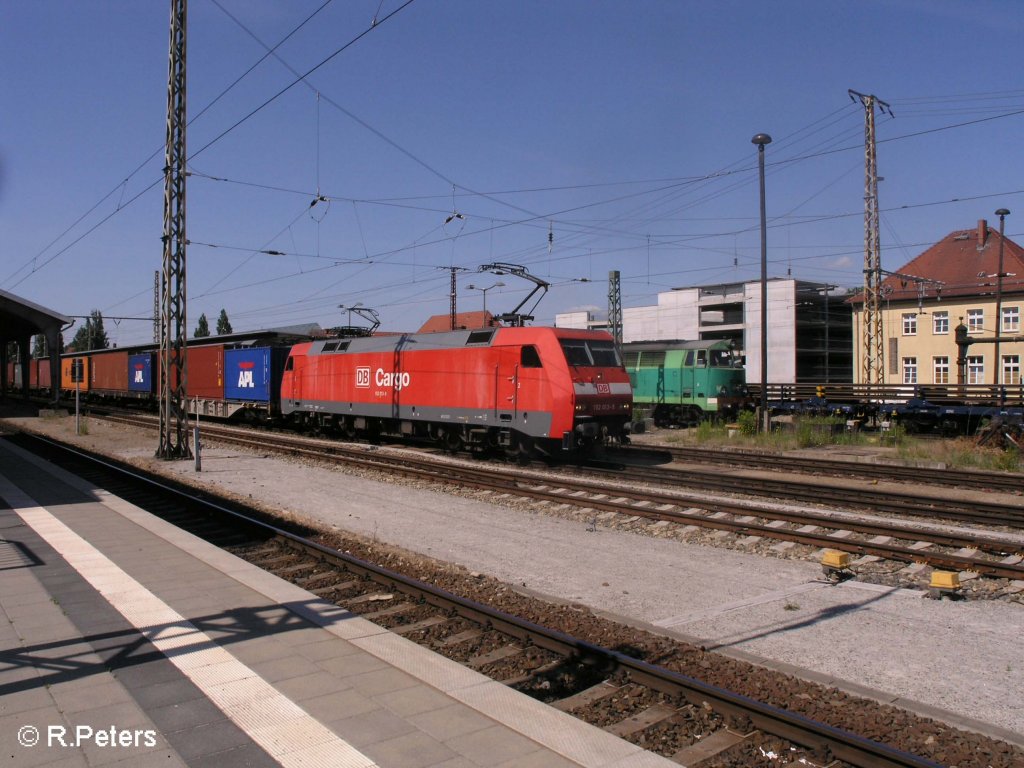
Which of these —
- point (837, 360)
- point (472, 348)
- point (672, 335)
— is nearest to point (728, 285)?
point (672, 335)

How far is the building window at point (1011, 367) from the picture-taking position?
42.0 meters

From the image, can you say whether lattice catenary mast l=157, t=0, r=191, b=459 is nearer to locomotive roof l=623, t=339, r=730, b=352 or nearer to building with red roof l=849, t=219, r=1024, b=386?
locomotive roof l=623, t=339, r=730, b=352

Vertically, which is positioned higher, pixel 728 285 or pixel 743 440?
pixel 728 285

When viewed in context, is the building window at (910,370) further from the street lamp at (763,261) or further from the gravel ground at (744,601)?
the gravel ground at (744,601)

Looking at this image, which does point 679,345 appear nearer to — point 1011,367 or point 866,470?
point 866,470

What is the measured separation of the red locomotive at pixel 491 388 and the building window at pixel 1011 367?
33190mm

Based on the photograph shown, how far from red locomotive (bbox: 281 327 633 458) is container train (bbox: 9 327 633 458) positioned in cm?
3

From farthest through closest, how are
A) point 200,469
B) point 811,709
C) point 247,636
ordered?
1. point 200,469
2. point 247,636
3. point 811,709

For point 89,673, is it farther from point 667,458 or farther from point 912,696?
point 667,458

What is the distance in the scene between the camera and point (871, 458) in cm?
1991

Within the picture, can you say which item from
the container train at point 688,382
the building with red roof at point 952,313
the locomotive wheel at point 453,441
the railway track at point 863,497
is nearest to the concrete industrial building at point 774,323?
the building with red roof at point 952,313

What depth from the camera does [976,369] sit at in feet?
141

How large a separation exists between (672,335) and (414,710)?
210 ft

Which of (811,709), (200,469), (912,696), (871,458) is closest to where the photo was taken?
(811,709)
